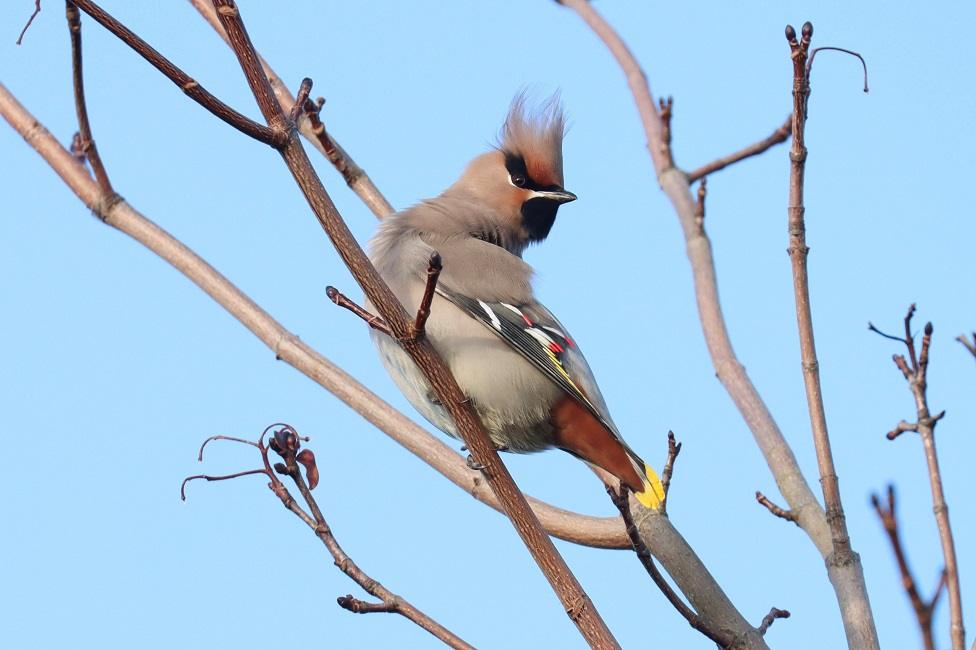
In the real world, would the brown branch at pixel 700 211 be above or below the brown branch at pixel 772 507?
above

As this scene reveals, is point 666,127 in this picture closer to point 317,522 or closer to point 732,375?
point 732,375

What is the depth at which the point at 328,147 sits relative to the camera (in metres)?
4.14

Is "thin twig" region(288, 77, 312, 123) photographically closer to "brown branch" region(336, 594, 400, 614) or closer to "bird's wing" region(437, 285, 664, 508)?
"brown branch" region(336, 594, 400, 614)

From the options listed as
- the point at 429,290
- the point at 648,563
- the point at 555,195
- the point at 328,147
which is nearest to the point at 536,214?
the point at 555,195

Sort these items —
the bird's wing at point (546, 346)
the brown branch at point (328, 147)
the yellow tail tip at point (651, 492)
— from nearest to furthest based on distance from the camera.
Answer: the yellow tail tip at point (651, 492) → the bird's wing at point (546, 346) → the brown branch at point (328, 147)

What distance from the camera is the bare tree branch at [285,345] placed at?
3548 mm

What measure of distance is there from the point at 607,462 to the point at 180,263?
134 centimetres

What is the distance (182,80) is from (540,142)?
8.41ft

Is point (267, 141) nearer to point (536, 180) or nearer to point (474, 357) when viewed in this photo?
point (474, 357)

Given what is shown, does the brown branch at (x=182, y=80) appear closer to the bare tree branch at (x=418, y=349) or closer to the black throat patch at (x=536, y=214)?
the bare tree branch at (x=418, y=349)

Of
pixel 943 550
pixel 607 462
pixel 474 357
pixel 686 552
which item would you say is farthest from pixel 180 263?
pixel 943 550

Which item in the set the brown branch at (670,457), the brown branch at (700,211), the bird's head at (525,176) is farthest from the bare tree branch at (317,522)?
the bird's head at (525,176)

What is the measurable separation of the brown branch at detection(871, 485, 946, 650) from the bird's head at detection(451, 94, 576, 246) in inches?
130

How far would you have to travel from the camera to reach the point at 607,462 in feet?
12.0
